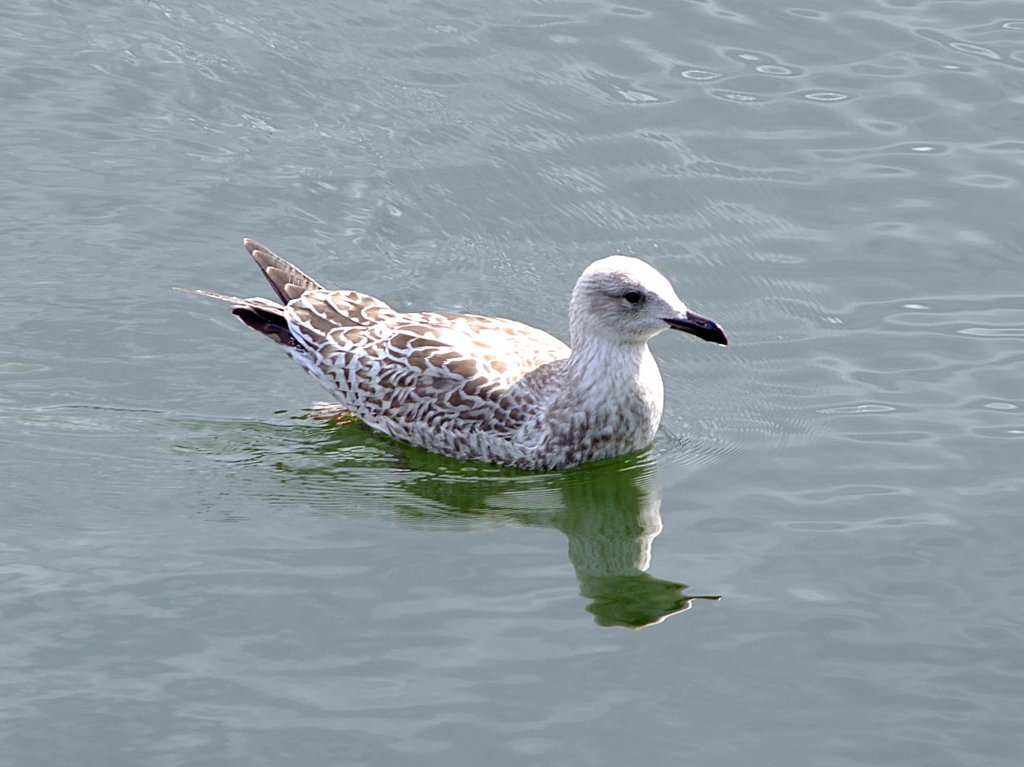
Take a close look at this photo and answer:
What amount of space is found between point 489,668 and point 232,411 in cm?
336

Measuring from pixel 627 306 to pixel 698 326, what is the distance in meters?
0.52

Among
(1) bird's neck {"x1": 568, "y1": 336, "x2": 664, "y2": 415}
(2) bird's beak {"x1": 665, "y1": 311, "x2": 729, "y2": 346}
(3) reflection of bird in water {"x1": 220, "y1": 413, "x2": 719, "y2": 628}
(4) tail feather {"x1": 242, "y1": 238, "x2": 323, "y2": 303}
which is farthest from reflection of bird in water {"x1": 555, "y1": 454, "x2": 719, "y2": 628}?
(4) tail feather {"x1": 242, "y1": 238, "x2": 323, "y2": 303}

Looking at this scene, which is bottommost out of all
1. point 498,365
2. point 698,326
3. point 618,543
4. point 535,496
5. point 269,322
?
point 618,543

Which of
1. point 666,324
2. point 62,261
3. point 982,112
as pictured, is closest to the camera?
point 666,324

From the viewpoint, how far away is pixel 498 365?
11164 millimetres

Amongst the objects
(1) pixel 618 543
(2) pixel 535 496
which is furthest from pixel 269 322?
(1) pixel 618 543

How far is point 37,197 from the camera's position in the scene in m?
13.1

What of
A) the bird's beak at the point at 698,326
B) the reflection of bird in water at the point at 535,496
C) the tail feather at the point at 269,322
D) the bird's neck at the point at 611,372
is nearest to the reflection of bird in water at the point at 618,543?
the reflection of bird in water at the point at 535,496

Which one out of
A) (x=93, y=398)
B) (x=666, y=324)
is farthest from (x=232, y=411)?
(x=666, y=324)

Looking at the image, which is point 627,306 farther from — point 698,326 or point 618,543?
point 618,543

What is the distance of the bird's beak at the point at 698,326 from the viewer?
402 inches

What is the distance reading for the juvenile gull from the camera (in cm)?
1070

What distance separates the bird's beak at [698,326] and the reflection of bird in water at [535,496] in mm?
988

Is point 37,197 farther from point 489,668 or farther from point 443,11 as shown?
point 489,668
